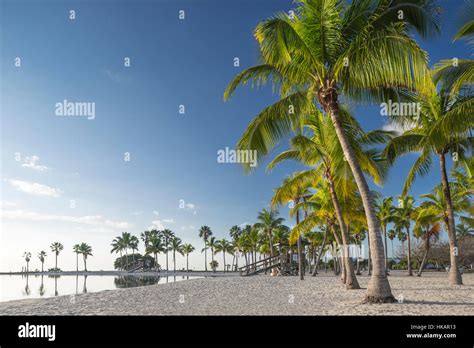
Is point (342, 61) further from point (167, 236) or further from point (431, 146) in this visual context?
point (167, 236)

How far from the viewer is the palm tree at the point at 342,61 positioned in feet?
34.8

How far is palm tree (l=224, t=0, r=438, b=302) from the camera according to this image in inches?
418

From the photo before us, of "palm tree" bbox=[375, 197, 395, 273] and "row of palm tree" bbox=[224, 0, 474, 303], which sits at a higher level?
"row of palm tree" bbox=[224, 0, 474, 303]

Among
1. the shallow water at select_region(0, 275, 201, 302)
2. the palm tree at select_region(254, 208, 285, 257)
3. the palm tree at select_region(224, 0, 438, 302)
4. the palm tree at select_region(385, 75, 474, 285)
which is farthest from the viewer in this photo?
the palm tree at select_region(254, 208, 285, 257)

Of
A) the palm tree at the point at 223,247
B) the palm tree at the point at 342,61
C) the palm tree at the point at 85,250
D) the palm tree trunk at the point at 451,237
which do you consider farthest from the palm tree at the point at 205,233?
the palm tree at the point at 342,61

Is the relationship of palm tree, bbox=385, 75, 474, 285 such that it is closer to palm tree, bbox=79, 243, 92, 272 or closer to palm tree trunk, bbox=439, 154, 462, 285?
palm tree trunk, bbox=439, 154, 462, 285

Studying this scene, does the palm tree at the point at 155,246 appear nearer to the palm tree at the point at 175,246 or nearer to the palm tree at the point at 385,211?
the palm tree at the point at 175,246

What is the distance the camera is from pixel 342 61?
37.8 feet

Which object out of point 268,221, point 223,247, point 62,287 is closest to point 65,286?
point 62,287

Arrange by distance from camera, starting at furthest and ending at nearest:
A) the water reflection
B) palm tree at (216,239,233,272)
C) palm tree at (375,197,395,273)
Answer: palm tree at (216,239,233,272) < palm tree at (375,197,395,273) < the water reflection

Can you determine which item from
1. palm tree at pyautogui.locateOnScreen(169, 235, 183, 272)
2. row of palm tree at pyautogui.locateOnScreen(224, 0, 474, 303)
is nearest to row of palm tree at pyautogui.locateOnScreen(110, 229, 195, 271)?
palm tree at pyautogui.locateOnScreen(169, 235, 183, 272)

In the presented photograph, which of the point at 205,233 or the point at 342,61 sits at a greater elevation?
the point at 342,61

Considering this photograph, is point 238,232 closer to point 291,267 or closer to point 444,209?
point 291,267

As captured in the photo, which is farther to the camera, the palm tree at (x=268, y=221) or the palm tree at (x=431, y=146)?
the palm tree at (x=268, y=221)
